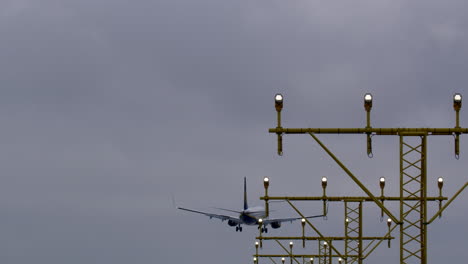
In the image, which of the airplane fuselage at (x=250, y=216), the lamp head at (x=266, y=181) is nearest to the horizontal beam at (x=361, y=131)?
the lamp head at (x=266, y=181)

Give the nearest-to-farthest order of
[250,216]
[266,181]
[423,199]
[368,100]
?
[368,100]
[423,199]
[266,181]
[250,216]

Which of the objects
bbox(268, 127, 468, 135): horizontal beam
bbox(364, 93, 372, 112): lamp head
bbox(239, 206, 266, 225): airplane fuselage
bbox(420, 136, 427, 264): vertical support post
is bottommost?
bbox(420, 136, 427, 264): vertical support post

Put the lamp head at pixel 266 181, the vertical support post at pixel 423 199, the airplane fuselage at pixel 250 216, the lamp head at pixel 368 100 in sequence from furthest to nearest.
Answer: the airplane fuselage at pixel 250 216 < the lamp head at pixel 266 181 < the vertical support post at pixel 423 199 < the lamp head at pixel 368 100

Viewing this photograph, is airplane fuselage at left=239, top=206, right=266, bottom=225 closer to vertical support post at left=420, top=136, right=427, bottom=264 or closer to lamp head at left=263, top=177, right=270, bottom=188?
lamp head at left=263, top=177, right=270, bottom=188

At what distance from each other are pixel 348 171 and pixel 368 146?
1.41m

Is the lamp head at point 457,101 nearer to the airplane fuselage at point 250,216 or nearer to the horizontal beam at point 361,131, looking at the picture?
the horizontal beam at point 361,131

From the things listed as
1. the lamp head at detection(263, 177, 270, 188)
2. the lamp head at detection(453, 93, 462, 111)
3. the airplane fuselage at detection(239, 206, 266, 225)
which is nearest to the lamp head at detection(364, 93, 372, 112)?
the lamp head at detection(453, 93, 462, 111)

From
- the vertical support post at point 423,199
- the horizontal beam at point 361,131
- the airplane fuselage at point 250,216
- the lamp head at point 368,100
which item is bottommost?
the vertical support post at point 423,199

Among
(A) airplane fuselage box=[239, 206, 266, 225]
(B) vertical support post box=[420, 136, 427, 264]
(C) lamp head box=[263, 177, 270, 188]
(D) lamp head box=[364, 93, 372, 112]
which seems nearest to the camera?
(D) lamp head box=[364, 93, 372, 112]

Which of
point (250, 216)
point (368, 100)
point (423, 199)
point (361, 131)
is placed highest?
point (250, 216)

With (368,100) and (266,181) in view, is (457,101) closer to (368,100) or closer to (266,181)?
(368,100)

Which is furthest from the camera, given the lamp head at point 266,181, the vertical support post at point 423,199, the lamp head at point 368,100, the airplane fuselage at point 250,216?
the airplane fuselage at point 250,216


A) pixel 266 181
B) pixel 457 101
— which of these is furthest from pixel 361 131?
pixel 266 181

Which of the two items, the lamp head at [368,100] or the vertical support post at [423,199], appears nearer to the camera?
the lamp head at [368,100]
